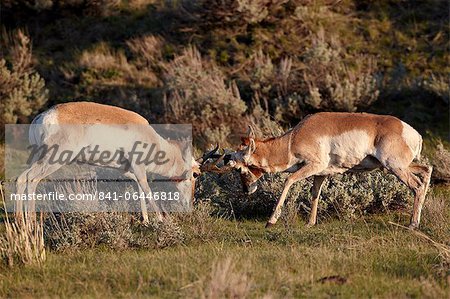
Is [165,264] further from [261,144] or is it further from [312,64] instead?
[312,64]

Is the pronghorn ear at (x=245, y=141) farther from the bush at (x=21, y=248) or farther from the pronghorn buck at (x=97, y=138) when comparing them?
the bush at (x=21, y=248)

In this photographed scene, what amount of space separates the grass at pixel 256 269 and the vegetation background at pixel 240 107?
0.03 m

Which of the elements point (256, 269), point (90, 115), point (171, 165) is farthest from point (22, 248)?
point (171, 165)

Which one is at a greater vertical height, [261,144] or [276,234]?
[261,144]

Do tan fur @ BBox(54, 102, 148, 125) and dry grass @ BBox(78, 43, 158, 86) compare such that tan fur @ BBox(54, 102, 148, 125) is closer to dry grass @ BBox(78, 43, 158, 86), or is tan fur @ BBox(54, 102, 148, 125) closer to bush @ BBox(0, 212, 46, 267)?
bush @ BBox(0, 212, 46, 267)

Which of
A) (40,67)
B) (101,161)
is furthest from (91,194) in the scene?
(40,67)

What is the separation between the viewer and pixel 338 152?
11.3 m

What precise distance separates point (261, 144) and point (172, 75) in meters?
9.77

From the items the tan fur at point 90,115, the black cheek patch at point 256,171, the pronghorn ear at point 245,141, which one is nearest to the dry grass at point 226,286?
the pronghorn ear at point 245,141

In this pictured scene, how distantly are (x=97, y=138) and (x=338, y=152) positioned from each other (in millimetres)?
4060

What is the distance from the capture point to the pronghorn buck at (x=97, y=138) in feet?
38.9

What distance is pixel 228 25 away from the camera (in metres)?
24.1

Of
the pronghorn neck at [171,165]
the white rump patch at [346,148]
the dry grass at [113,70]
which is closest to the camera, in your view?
the white rump patch at [346,148]

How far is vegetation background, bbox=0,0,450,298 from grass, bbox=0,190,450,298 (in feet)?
0.09
